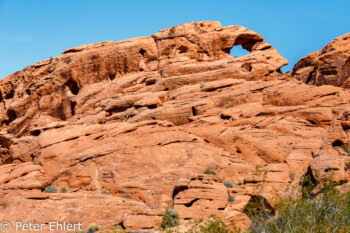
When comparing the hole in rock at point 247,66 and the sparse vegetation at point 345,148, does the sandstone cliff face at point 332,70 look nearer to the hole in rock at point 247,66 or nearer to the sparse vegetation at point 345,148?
the hole in rock at point 247,66

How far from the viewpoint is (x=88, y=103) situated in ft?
160

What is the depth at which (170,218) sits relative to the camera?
76.7 ft

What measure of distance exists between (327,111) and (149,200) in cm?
1614

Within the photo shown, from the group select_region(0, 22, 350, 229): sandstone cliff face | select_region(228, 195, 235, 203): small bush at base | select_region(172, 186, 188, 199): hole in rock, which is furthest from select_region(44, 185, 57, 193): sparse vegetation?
select_region(228, 195, 235, 203): small bush at base

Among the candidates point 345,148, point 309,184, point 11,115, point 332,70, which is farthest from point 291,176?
point 11,115

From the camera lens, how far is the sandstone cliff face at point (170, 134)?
25.2 meters

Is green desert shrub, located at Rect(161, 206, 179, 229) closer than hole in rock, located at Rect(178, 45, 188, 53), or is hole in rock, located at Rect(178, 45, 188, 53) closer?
green desert shrub, located at Rect(161, 206, 179, 229)

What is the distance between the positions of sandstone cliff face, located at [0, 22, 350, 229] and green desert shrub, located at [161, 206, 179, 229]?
0.44 meters

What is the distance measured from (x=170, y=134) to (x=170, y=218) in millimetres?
10576

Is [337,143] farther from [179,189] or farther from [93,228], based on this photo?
[93,228]

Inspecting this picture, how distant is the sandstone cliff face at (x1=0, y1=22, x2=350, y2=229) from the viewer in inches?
994

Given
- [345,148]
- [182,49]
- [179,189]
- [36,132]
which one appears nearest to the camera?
[345,148]

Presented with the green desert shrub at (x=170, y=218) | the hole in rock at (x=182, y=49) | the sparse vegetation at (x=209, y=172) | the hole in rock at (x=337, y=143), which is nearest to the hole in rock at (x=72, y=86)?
the hole in rock at (x=182, y=49)

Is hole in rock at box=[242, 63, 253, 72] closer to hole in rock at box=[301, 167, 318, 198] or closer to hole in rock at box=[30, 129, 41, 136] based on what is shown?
hole in rock at box=[301, 167, 318, 198]
